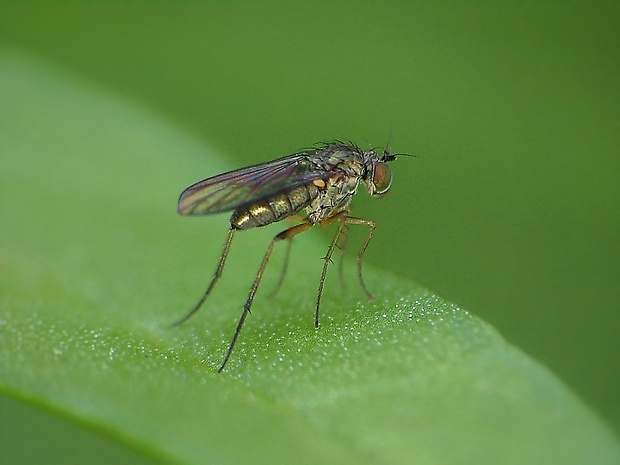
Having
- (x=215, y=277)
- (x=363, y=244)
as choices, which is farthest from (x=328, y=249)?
(x=215, y=277)

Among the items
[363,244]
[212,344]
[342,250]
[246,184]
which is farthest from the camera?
[246,184]

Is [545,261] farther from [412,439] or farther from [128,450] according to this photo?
[128,450]

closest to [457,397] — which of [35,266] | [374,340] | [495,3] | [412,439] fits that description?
[412,439]

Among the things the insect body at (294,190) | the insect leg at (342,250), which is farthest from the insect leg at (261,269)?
the insect leg at (342,250)

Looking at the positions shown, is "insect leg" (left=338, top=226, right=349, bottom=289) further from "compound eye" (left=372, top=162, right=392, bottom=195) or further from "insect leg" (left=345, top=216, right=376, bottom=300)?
"compound eye" (left=372, top=162, right=392, bottom=195)

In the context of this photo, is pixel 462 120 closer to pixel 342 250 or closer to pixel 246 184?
pixel 342 250

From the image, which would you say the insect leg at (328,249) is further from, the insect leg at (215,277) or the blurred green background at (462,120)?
the insect leg at (215,277)
